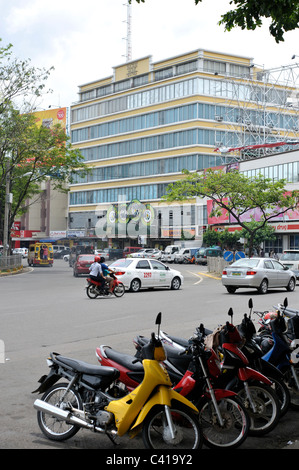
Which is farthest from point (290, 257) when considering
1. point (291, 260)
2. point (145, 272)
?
point (145, 272)

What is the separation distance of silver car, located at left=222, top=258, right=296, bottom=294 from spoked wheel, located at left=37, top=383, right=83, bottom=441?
1704cm

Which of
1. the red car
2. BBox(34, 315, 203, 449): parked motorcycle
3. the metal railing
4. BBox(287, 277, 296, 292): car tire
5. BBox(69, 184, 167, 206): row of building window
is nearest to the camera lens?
BBox(34, 315, 203, 449): parked motorcycle

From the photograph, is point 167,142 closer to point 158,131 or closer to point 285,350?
point 158,131

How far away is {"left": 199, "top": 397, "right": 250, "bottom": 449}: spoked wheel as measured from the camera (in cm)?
515

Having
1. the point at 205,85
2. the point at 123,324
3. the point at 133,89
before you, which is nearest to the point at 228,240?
the point at 205,85

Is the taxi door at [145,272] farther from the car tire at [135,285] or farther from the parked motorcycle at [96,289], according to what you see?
the parked motorcycle at [96,289]

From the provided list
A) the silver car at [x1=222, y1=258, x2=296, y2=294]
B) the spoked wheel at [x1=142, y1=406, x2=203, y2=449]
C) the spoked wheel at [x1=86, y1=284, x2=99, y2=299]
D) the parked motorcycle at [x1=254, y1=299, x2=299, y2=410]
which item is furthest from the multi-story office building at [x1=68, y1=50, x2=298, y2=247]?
the spoked wheel at [x1=142, y1=406, x2=203, y2=449]

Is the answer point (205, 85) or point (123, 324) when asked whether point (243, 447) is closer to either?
point (123, 324)

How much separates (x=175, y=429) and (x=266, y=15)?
17.4 ft

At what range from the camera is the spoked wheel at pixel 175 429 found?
15.6 ft

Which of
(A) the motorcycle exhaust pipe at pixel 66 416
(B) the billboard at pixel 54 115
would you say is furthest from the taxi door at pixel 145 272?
(B) the billboard at pixel 54 115

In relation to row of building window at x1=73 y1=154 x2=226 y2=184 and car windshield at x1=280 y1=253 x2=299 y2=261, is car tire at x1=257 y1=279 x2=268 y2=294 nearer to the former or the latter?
car windshield at x1=280 y1=253 x2=299 y2=261

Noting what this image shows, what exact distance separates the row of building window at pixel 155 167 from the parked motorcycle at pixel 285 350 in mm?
70287

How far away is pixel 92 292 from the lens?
20547 millimetres
